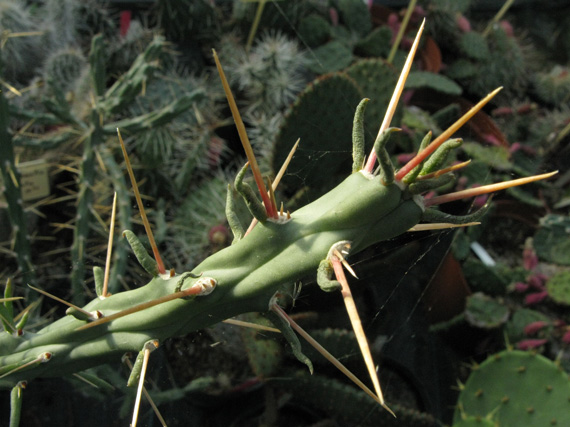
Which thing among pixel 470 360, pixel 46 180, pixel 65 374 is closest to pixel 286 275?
pixel 65 374

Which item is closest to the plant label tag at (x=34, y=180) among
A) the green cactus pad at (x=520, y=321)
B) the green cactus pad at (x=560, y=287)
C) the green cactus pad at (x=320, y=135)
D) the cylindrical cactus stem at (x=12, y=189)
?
the cylindrical cactus stem at (x=12, y=189)

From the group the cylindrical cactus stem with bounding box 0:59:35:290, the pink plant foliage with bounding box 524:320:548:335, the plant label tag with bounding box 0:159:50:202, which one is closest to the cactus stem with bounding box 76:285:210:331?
the cylindrical cactus stem with bounding box 0:59:35:290

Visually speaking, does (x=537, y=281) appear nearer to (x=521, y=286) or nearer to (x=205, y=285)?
(x=521, y=286)

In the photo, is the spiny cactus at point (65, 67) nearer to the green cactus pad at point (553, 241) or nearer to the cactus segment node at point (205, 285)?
the cactus segment node at point (205, 285)

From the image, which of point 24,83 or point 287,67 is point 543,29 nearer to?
point 287,67

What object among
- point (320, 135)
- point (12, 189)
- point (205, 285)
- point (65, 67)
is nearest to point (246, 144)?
point (205, 285)
